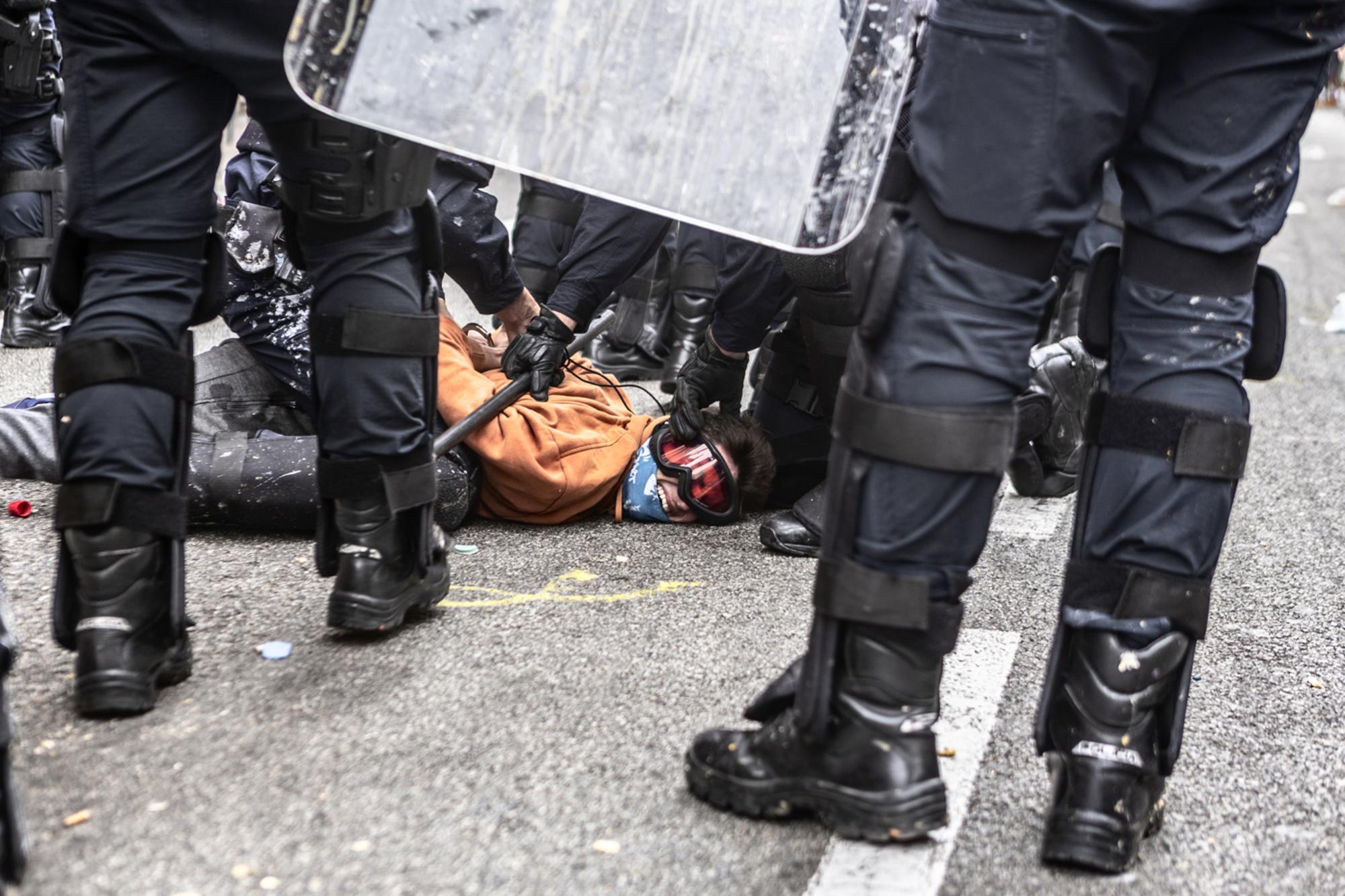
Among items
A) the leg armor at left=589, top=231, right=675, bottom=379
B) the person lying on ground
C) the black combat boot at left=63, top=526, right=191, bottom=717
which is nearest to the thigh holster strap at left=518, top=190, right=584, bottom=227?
the leg armor at left=589, top=231, right=675, bottom=379

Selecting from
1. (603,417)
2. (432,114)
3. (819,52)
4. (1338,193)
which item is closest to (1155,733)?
(819,52)

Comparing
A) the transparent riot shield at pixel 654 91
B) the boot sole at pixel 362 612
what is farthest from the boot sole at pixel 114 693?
the transparent riot shield at pixel 654 91

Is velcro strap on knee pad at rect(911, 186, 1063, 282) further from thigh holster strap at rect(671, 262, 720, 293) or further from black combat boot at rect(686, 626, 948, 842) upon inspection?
thigh holster strap at rect(671, 262, 720, 293)

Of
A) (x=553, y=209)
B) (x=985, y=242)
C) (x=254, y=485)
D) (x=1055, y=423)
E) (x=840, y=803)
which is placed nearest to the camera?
(x=985, y=242)

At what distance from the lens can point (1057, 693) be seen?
1.58 m

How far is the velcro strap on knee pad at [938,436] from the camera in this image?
1449mm

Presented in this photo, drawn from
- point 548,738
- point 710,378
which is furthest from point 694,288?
point 548,738

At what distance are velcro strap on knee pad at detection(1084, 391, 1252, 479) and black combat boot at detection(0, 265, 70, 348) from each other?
3940mm

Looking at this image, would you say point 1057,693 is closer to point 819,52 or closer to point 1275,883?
point 1275,883

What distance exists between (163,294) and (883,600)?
1082 millimetres

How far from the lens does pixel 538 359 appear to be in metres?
3.06

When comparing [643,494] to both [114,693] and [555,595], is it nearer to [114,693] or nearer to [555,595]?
[555,595]

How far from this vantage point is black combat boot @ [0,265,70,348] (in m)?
4.56

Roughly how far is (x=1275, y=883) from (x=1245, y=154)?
805 millimetres
